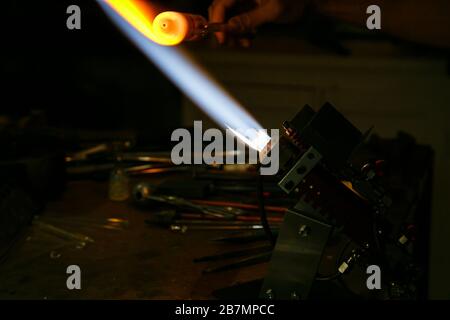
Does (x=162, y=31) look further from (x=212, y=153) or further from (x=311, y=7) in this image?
(x=212, y=153)

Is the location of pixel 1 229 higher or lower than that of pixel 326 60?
lower

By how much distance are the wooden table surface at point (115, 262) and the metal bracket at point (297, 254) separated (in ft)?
0.43

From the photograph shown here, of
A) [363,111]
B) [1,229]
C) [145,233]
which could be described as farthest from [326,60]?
[1,229]

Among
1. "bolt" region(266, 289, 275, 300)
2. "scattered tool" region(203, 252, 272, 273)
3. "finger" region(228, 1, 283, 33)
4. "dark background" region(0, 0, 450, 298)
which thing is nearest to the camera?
"bolt" region(266, 289, 275, 300)

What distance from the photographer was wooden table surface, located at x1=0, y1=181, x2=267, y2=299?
3.38 feet

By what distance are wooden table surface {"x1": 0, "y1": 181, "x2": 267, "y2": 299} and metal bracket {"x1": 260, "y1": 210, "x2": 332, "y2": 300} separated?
13 cm

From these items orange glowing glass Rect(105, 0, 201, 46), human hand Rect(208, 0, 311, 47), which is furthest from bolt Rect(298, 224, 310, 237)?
human hand Rect(208, 0, 311, 47)

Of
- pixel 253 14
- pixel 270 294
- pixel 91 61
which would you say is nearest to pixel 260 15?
pixel 253 14

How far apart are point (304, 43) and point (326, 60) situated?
318 millimetres

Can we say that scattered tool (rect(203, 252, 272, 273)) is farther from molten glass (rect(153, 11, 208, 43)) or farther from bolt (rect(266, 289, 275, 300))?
molten glass (rect(153, 11, 208, 43))

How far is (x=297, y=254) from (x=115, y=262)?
38 cm

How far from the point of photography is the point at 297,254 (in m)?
0.94

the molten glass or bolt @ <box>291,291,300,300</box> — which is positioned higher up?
the molten glass
